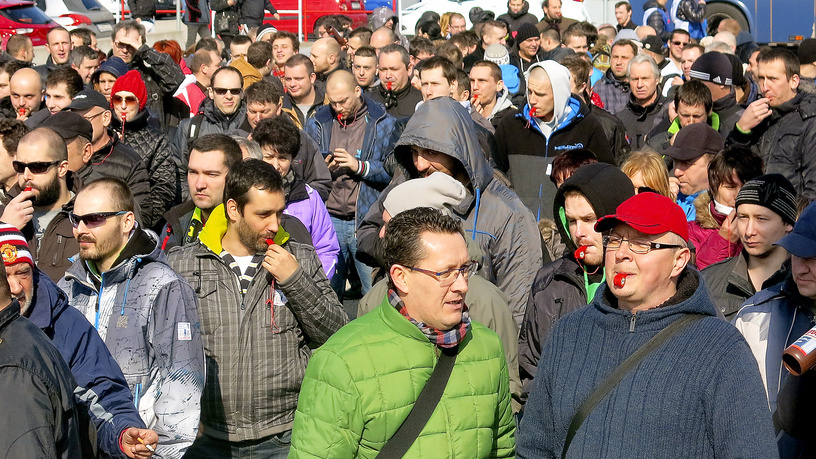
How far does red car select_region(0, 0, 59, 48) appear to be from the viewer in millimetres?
18469

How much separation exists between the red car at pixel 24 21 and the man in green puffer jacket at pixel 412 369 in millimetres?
16574

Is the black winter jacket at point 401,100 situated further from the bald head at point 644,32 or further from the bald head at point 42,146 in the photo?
the bald head at point 644,32

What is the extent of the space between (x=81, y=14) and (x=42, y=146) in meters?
17.0

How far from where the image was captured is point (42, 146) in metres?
5.98

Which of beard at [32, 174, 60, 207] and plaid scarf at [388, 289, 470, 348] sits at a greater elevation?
plaid scarf at [388, 289, 470, 348]

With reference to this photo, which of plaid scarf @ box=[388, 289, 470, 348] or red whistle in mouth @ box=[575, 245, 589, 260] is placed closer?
plaid scarf @ box=[388, 289, 470, 348]

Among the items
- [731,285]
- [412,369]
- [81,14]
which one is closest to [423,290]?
[412,369]

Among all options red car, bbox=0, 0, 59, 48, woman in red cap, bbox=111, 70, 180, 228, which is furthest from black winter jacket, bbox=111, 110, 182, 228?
red car, bbox=0, 0, 59, 48

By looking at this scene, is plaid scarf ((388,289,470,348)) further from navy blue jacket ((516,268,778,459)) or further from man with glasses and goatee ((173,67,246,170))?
man with glasses and goatee ((173,67,246,170))

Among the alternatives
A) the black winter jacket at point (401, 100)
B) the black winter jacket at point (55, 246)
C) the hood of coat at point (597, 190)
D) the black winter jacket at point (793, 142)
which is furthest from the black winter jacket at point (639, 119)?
the black winter jacket at point (55, 246)

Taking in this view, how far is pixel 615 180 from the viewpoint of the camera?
15.8 feet

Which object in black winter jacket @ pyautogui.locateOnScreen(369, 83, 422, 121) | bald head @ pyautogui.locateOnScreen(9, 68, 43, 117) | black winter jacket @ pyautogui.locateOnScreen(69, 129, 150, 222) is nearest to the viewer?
black winter jacket @ pyautogui.locateOnScreen(69, 129, 150, 222)

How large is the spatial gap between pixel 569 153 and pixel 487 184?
755 mm

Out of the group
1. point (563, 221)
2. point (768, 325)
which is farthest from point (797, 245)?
point (563, 221)
